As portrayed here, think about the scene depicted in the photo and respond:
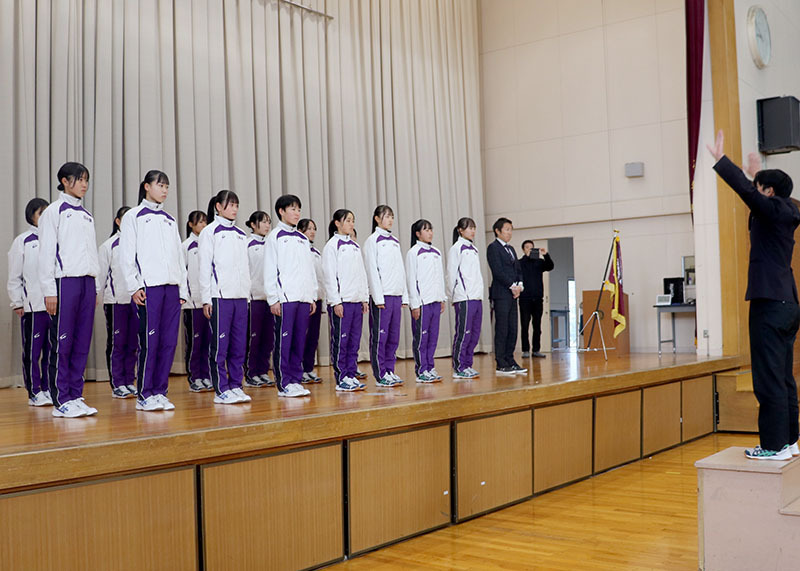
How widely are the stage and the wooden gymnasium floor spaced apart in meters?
0.16

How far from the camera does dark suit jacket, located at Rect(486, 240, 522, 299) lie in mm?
7277

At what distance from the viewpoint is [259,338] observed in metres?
7.16

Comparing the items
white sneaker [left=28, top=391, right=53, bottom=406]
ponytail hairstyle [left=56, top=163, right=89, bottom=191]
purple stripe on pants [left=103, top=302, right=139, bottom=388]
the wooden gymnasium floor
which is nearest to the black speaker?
the wooden gymnasium floor

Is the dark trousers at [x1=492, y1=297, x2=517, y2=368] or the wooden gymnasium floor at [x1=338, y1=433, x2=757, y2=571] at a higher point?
the dark trousers at [x1=492, y1=297, x2=517, y2=368]

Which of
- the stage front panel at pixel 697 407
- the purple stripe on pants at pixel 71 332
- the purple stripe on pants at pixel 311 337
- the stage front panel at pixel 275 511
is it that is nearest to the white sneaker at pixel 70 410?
the purple stripe on pants at pixel 71 332

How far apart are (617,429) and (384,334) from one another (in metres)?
2.25

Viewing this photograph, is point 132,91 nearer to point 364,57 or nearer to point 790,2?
point 364,57

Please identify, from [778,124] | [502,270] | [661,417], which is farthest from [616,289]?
[502,270]

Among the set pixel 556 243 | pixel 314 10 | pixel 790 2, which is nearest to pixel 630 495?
pixel 314 10

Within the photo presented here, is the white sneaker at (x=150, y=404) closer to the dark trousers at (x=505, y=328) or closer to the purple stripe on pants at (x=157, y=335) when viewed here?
the purple stripe on pants at (x=157, y=335)

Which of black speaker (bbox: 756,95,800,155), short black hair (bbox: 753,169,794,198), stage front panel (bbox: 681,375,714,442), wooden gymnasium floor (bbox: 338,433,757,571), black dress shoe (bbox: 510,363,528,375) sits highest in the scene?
black speaker (bbox: 756,95,800,155)

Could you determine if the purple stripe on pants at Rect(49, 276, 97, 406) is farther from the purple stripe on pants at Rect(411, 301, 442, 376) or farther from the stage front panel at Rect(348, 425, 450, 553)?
the purple stripe on pants at Rect(411, 301, 442, 376)

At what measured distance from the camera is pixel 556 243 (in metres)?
18.5

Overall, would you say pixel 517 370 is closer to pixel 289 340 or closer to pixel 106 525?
pixel 289 340
